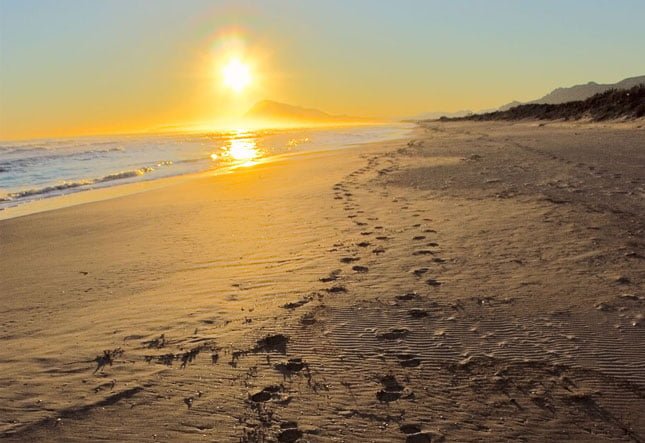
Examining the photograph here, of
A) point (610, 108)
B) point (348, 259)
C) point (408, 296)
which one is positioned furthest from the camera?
point (610, 108)

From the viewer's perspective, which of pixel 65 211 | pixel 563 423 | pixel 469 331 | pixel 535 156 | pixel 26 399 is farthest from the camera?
pixel 535 156

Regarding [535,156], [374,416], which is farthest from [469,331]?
[535,156]

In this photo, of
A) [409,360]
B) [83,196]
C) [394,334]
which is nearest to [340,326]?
[394,334]

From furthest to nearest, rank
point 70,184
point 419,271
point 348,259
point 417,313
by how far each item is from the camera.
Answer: point 70,184 < point 348,259 < point 419,271 < point 417,313

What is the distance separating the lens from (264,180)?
47.3 ft

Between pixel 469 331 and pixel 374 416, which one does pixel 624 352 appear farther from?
pixel 374 416

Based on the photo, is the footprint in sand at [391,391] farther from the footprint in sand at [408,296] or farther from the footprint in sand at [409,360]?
the footprint in sand at [408,296]

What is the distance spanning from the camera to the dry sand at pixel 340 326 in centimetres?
294

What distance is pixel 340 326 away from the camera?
13.5 ft

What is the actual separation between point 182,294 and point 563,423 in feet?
11.5

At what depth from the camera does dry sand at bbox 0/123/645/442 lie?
2943 mm

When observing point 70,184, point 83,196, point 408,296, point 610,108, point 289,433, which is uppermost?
point 610,108

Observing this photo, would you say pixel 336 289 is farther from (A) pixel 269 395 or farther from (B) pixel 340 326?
(A) pixel 269 395

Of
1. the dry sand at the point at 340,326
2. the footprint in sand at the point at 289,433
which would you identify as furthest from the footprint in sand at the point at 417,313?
the footprint in sand at the point at 289,433
